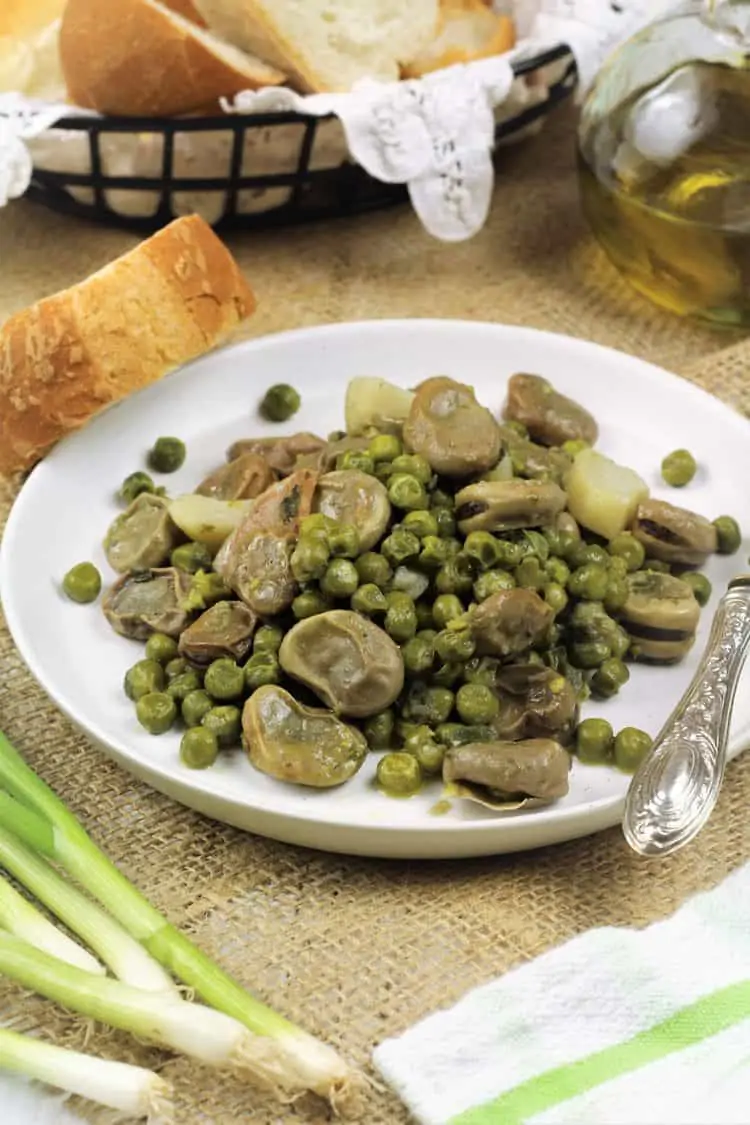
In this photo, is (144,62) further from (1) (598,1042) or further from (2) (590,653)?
(1) (598,1042)

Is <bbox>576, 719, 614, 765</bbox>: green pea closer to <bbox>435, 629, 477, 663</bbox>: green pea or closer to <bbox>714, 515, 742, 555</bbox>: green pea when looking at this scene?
<bbox>435, 629, 477, 663</bbox>: green pea

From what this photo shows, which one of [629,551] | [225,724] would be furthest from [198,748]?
[629,551]

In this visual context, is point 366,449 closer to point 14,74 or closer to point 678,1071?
point 678,1071

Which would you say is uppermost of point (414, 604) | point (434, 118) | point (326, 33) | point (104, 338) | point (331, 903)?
point (326, 33)

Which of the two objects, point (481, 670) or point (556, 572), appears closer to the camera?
point (481, 670)

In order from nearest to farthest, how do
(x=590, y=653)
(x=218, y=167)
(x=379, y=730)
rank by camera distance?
1. (x=379, y=730)
2. (x=590, y=653)
3. (x=218, y=167)

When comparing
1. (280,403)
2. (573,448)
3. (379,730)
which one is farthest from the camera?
(280,403)

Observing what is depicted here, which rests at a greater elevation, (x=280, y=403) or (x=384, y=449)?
(x=384, y=449)

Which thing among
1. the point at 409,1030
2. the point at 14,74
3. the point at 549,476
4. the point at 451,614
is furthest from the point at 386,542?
the point at 14,74
